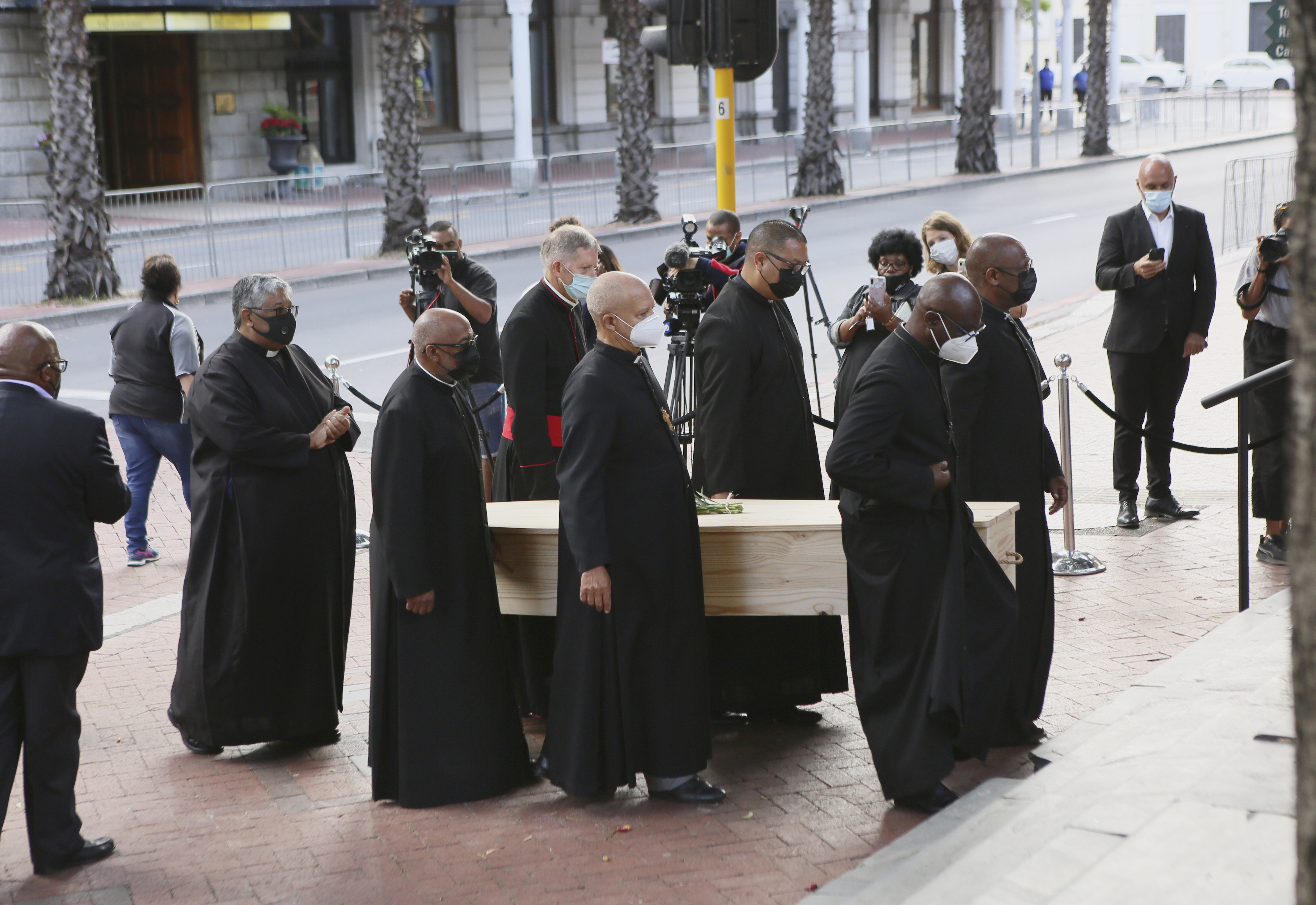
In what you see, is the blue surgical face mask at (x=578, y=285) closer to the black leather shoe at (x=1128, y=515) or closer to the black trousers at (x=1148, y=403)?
the black trousers at (x=1148, y=403)

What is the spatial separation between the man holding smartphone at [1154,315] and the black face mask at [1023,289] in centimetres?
289

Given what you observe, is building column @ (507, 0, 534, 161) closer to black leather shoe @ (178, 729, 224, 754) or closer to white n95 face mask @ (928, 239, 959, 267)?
white n95 face mask @ (928, 239, 959, 267)

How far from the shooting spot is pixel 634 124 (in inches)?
1008

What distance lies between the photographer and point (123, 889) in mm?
5016

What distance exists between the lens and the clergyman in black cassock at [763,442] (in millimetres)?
6453

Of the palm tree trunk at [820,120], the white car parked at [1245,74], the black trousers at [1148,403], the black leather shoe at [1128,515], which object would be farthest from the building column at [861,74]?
the black leather shoe at [1128,515]

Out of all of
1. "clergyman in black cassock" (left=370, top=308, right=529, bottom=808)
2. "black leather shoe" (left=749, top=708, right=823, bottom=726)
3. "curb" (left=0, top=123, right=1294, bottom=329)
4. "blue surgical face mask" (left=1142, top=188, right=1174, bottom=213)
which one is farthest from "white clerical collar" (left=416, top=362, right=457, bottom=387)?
"curb" (left=0, top=123, right=1294, bottom=329)

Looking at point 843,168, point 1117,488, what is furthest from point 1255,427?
point 843,168

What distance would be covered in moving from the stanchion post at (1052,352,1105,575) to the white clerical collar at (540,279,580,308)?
108 inches

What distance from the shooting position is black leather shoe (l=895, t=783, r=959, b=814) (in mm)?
5344

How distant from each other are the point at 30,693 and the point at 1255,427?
6.44 meters

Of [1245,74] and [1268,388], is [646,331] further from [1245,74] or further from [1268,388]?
[1245,74]

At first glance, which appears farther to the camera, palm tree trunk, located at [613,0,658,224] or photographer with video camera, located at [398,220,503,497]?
palm tree trunk, located at [613,0,658,224]

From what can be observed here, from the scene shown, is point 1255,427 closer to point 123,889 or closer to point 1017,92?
point 123,889
